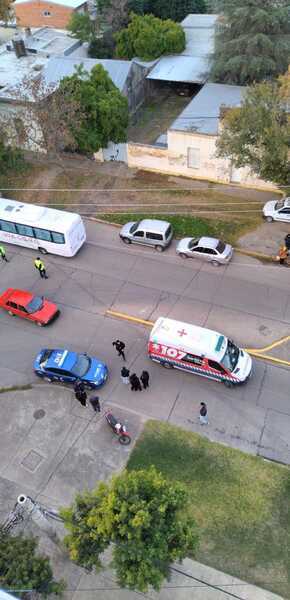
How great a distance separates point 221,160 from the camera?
92.8ft

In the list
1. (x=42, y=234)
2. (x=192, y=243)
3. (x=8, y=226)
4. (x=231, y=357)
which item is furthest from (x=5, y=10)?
(x=231, y=357)

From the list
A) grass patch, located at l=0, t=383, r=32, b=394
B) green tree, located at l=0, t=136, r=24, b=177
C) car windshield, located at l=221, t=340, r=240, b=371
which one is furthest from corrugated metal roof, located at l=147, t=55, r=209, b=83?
grass patch, located at l=0, t=383, r=32, b=394

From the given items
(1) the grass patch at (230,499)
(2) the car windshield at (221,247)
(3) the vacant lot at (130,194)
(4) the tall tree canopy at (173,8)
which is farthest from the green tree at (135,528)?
(4) the tall tree canopy at (173,8)

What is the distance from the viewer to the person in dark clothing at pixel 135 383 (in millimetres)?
18422

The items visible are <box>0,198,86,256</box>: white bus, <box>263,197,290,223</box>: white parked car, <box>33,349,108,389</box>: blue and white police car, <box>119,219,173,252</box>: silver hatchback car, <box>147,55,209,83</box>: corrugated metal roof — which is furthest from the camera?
<box>147,55,209,83</box>: corrugated metal roof

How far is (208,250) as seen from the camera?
23766mm

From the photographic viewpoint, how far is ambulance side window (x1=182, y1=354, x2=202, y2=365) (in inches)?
726

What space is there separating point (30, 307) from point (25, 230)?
5.42 meters

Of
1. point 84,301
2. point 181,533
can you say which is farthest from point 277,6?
point 181,533

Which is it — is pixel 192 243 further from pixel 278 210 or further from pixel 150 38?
pixel 150 38

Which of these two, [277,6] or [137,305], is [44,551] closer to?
[137,305]

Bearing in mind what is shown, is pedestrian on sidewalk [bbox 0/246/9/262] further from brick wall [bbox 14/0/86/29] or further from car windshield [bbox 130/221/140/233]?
brick wall [bbox 14/0/86/29]

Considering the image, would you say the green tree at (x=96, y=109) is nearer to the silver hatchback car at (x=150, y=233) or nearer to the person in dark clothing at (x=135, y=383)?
the silver hatchback car at (x=150, y=233)

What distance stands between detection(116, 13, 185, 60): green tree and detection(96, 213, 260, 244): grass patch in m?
21.3
